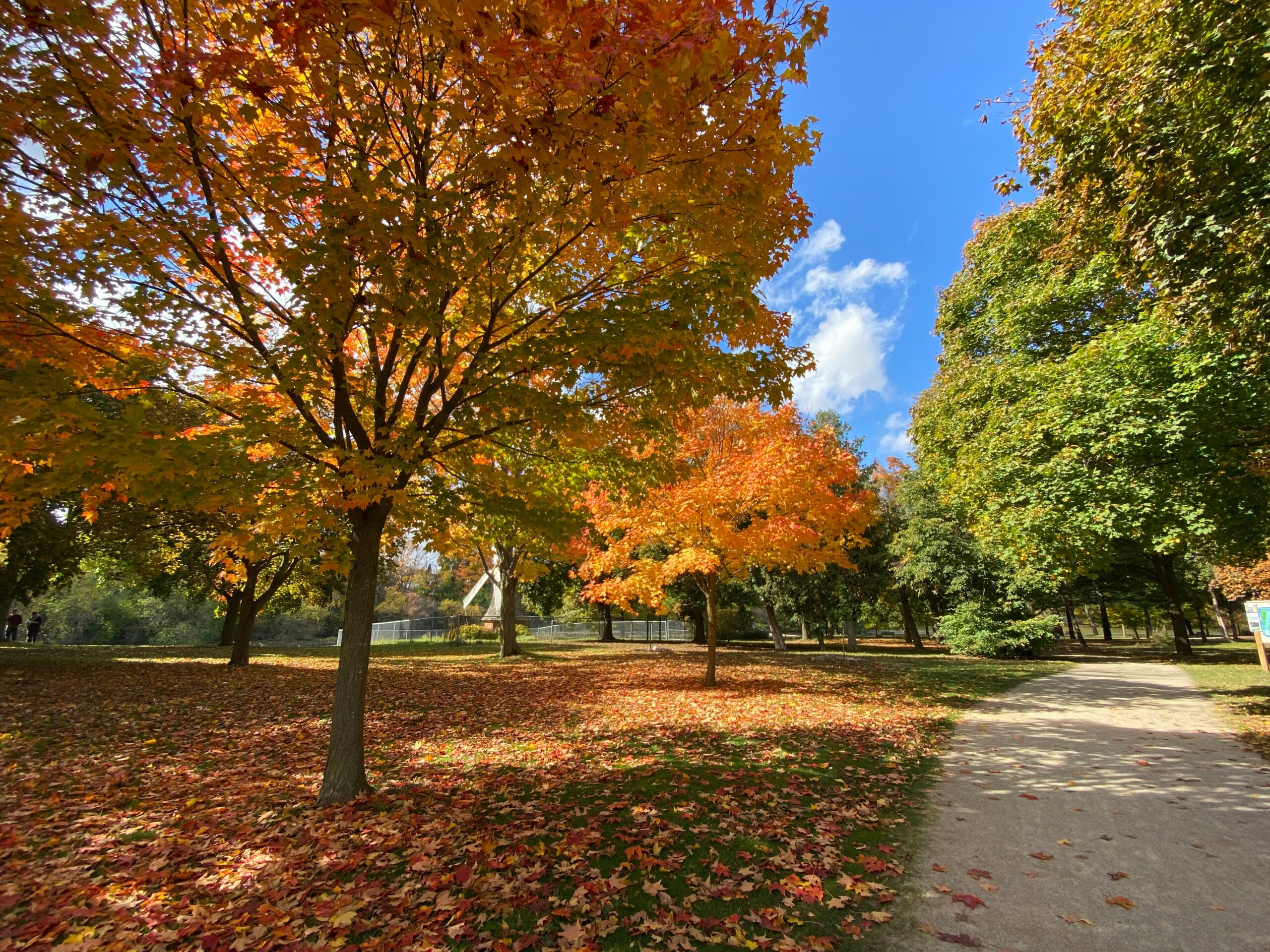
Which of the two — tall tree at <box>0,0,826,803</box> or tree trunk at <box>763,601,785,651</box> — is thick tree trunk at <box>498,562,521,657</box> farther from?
tall tree at <box>0,0,826,803</box>

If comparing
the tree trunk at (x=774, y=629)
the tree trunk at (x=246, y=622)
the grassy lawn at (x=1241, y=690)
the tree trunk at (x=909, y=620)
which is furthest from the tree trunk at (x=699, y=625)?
the tree trunk at (x=246, y=622)

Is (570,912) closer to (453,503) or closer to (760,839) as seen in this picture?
(760,839)

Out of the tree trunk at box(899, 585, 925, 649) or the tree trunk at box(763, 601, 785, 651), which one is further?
the tree trunk at box(899, 585, 925, 649)

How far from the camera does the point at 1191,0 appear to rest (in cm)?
463

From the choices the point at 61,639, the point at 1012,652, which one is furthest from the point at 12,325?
the point at 61,639

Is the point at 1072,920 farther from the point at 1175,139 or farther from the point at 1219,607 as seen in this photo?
the point at 1219,607

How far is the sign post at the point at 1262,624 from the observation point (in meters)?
14.4

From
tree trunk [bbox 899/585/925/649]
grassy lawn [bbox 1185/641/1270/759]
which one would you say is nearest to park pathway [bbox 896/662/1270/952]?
grassy lawn [bbox 1185/641/1270/759]

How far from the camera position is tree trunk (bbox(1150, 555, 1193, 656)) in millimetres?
22953

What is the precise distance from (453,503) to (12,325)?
139 inches

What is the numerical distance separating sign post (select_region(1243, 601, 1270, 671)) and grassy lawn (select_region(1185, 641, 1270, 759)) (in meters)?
0.47

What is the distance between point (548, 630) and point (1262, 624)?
116ft

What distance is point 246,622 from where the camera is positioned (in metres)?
15.3

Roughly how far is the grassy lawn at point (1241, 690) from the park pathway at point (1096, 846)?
34cm
